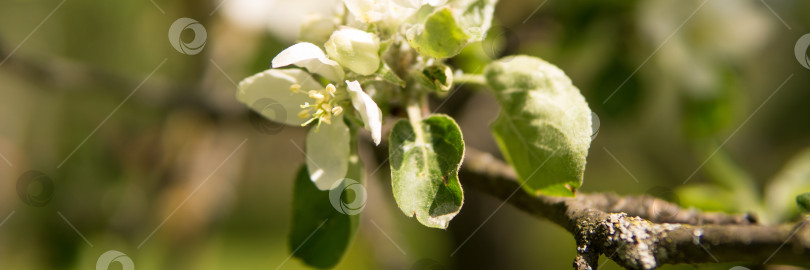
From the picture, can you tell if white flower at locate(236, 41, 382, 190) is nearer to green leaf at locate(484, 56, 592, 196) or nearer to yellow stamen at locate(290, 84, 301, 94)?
yellow stamen at locate(290, 84, 301, 94)

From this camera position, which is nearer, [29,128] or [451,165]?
[451,165]

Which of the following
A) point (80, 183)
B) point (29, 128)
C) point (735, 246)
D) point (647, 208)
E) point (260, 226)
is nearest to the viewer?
point (735, 246)

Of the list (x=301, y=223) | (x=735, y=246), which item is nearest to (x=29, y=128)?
(x=301, y=223)

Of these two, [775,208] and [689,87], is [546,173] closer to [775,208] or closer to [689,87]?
[775,208]

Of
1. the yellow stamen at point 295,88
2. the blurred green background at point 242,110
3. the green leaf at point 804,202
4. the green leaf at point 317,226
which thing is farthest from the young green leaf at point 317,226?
the green leaf at point 804,202

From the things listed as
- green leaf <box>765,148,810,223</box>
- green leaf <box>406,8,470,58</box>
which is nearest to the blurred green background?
green leaf <box>765,148,810,223</box>

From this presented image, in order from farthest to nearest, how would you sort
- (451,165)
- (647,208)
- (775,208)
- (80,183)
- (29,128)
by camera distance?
(29,128)
(80,183)
(775,208)
(647,208)
(451,165)

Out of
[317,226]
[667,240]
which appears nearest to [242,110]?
[317,226]

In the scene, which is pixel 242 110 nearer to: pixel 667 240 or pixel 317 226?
pixel 317 226
